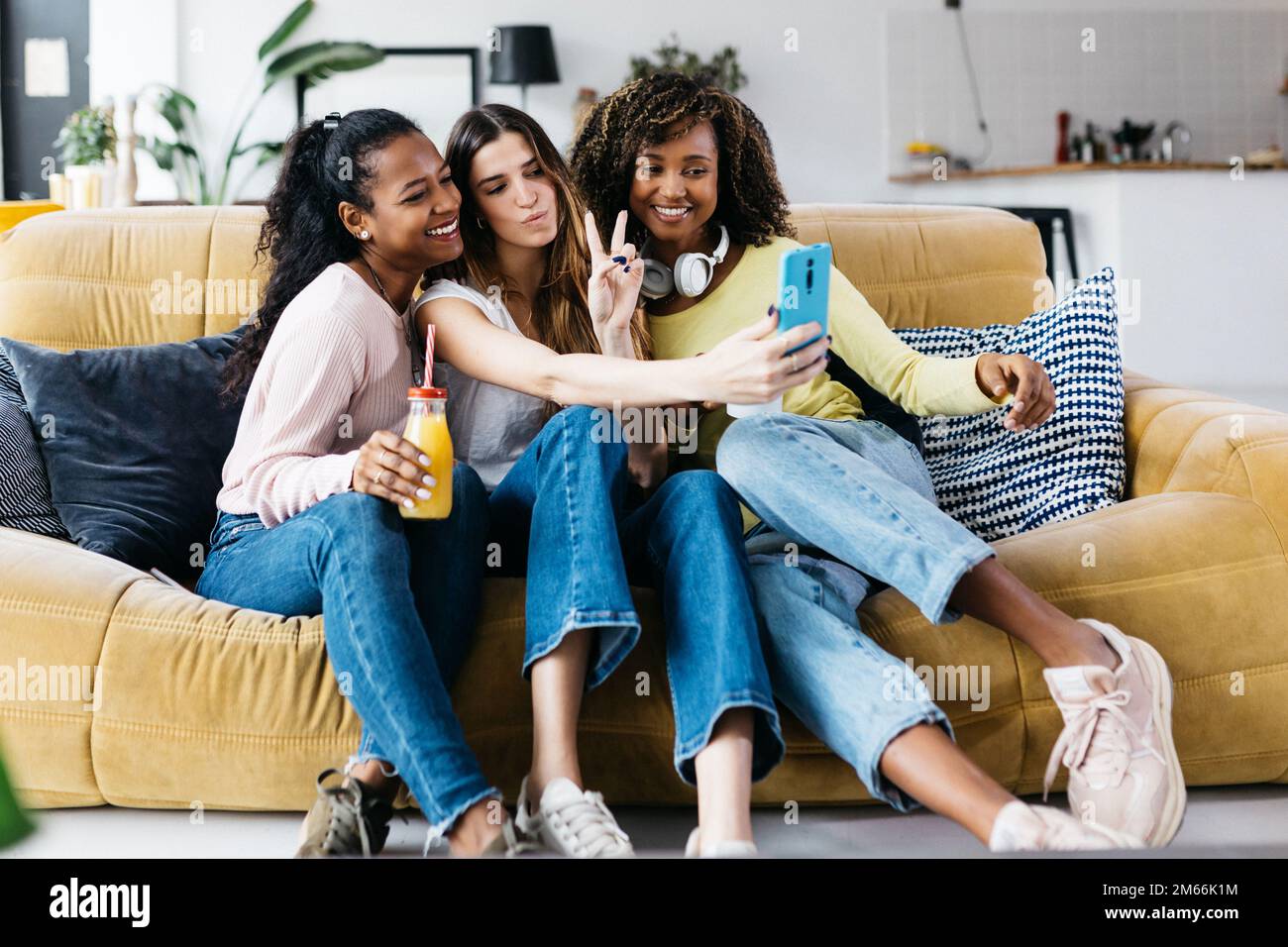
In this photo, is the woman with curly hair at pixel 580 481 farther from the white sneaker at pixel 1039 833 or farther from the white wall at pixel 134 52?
the white wall at pixel 134 52

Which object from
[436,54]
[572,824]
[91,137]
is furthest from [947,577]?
[436,54]

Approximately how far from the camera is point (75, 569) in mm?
1657

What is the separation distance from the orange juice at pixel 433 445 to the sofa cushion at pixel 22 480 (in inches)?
28.6

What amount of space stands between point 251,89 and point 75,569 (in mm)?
4569

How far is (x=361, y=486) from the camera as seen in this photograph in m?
1.48

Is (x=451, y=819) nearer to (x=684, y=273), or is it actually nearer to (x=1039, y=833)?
(x=1039, y=833)

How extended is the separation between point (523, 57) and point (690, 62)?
79 centimetres

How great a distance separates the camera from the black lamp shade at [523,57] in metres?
5.57

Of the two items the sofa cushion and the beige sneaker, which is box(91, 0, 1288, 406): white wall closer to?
the sofa cushion

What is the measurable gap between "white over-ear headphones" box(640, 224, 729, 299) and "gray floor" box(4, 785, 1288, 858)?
76 cm

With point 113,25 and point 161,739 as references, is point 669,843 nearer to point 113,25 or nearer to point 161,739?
point 161,739

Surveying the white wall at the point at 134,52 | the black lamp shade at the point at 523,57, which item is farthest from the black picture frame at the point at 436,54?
the white wall at the point at 134,52
